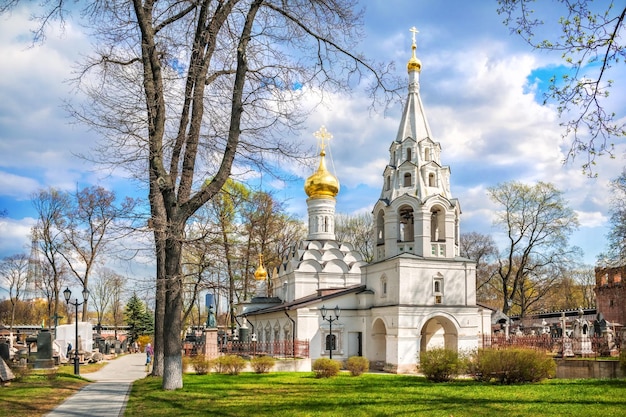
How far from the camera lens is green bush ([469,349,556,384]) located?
13531mm

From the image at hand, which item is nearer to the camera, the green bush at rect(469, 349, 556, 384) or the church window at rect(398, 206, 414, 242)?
the green bush at rect(469, 349, 556, 384)

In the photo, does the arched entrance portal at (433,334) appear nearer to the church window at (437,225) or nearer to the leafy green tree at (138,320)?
the church window at (437,225)

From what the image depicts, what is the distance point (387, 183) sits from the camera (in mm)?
30484

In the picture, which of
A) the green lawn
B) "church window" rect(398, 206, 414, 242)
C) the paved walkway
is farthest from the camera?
"church window" rect(398, 206, 414, 242)

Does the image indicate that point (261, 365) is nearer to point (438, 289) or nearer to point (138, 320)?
point (438, 289)

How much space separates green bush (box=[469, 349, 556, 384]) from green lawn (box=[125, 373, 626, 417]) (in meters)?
0.36

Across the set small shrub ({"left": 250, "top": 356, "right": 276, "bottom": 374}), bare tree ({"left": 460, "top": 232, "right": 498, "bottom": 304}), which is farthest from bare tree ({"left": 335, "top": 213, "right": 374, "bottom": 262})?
small shrub ({"left": 250, "top": 356, "right": 276, "bottom": 374})

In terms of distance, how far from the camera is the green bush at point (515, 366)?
13.5m

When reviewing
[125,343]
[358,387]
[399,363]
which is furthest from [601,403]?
[125,343]

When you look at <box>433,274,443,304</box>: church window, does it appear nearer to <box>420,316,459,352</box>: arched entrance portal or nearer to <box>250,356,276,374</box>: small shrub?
<box>420,316,459,352</box>: arched entrance portal

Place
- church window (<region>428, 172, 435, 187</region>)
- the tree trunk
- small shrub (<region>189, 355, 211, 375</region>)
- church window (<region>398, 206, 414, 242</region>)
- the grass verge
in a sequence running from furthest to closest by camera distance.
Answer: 1. church window (<region>398, 206, 414, 242</region>)
2. church window (<region>428, 172, 435, 187</region>)
3. small shrub (<region>189, 355, 211, 375</region>)
4. the tree trunk
5. the grass verge

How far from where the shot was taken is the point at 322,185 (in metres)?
40.9

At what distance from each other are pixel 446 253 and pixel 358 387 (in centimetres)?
1634

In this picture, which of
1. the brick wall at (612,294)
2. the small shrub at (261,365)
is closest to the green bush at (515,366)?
the small shrub at (261,365)
